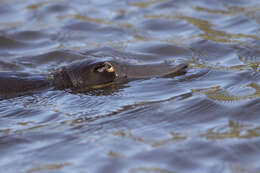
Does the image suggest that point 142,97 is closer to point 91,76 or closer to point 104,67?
point 104,67

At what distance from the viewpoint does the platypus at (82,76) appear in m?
5.70

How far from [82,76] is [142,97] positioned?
872mm

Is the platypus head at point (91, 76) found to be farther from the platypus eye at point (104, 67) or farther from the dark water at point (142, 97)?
the dark water at point (142, 97)

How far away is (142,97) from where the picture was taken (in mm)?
5297

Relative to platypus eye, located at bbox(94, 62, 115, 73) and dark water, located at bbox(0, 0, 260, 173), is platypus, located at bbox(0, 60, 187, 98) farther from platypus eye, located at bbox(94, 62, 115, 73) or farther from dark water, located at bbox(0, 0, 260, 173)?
dark water, located at bbox(0, 0, 260, 173)

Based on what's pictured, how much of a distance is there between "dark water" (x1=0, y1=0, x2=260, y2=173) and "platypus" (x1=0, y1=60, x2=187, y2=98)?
0.49 ft

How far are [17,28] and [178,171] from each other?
228 inches

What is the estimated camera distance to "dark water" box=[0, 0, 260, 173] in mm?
3912

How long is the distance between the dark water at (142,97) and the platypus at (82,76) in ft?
0.49

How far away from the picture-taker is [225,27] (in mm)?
7762

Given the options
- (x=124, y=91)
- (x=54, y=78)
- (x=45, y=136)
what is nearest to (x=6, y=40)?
(x=54, y=78)

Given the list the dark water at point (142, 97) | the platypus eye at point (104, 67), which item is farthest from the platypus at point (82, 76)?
the dark water at point (142, 97)

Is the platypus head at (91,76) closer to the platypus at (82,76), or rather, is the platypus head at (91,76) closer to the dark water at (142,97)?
the platypus at (82,76)

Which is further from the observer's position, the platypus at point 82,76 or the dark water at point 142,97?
the platypus at point 82,76
